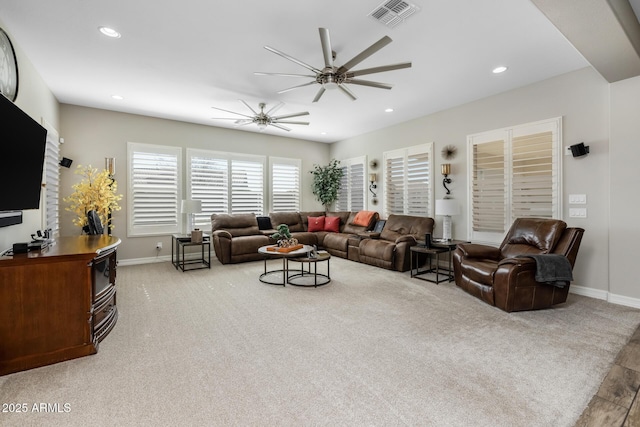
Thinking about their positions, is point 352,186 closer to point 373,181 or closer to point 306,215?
point 373,181

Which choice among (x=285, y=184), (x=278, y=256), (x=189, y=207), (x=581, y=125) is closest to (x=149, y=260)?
(x=189, y=207)

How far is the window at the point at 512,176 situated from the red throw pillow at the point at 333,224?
312cm

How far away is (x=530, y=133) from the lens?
4395 mm

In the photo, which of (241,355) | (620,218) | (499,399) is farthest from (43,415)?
(620,218)

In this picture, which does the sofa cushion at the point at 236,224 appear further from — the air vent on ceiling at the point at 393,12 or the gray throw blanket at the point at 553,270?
the gray throw blanket at the point at 553,270

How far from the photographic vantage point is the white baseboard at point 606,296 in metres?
3.50

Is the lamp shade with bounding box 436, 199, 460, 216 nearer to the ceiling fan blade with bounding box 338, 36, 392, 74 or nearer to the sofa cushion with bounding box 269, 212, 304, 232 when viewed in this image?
the ceiling fan blade with bounding box 338, 36, 392, 74

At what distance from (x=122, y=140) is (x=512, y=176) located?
6.84 metres

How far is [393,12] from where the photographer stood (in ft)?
8.66

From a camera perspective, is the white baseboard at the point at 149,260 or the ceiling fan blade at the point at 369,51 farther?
the white baseboard at the point at 149,260

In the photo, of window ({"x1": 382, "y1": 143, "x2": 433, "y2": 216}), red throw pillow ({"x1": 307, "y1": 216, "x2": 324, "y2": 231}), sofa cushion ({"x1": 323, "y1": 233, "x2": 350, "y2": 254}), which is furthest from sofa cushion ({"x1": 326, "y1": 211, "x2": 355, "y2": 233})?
window ({"x1": 382, "y1": 143, "x2": 433, "y2": 216})

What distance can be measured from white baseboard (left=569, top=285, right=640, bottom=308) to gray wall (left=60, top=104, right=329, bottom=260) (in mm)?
6525

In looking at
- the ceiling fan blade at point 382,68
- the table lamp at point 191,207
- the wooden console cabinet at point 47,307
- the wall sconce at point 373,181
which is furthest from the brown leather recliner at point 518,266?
the table lamp at point 191,207

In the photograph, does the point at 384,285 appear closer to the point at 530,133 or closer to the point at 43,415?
the point at 530,133
